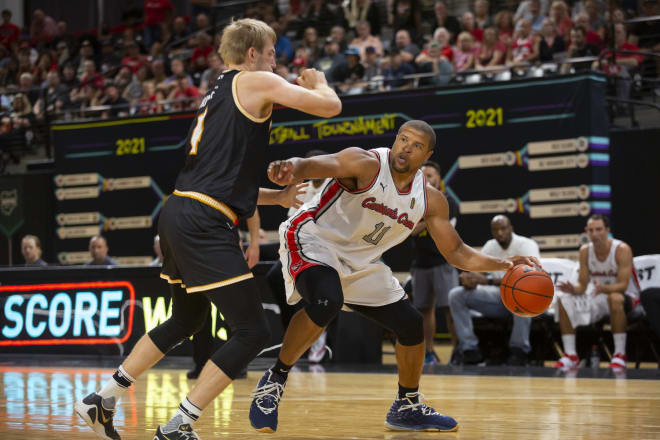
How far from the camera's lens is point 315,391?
23.6 feet

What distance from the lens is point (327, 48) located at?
14945 mm

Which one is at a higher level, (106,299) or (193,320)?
(193,320)

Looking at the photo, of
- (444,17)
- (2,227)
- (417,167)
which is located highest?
(444,17)

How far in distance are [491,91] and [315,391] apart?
6.32 metres

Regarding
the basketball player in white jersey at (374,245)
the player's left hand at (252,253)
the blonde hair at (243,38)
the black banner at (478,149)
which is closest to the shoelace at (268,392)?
the basketball player in white jersey at (374,245)

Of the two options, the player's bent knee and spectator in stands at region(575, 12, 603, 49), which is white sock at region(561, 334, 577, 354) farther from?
the player's bent knee

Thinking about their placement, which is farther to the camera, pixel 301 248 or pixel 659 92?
pixel 659 92

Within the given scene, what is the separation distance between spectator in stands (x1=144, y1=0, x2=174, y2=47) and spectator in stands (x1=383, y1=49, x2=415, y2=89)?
7246mm

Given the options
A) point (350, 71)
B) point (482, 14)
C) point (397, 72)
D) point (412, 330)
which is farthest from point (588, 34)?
point (412, 330)

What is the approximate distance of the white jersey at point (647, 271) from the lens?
31.2 ft

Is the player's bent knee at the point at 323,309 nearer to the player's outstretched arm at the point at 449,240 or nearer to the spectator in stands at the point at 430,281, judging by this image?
the player's outstretched arm at the point at 449,240

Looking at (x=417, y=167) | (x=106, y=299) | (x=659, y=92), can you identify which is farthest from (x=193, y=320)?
(x=659, y=92)

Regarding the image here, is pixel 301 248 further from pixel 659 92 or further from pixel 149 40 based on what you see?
pixel 149 40

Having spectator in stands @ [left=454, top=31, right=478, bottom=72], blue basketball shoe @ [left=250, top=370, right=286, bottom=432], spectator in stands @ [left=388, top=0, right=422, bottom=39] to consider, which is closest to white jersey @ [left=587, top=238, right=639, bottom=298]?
spectator in stands @ [left=454, top=31, right=478, bottom=72]
